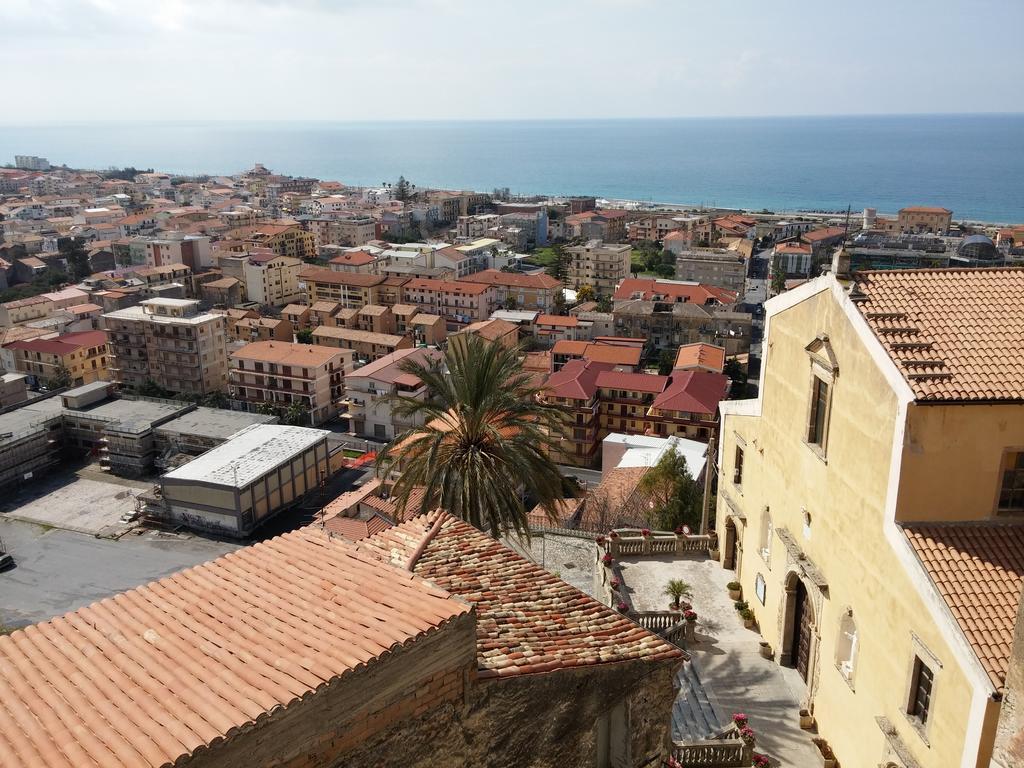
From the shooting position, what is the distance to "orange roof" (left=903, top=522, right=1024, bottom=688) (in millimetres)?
10384

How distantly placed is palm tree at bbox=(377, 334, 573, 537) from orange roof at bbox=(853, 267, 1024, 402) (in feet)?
25.8

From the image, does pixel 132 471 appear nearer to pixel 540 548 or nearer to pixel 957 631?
pixel 540 548

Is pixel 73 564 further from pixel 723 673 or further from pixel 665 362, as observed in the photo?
pixel 665 362

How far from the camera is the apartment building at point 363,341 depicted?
77812 mm

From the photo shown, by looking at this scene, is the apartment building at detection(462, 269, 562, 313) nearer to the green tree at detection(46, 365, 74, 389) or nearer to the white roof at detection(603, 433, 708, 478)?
the green tree at detection(46, 365, 74, 389)

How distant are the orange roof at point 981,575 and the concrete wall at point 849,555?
0.79 ft

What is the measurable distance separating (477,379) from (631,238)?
136m

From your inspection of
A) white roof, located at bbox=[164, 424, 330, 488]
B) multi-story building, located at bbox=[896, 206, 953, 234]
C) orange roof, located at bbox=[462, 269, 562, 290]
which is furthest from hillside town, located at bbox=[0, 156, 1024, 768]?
multi-story building, located at bbox=[896, 206, 953, 234]

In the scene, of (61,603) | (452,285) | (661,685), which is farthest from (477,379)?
(452,285)

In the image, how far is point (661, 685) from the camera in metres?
9.66

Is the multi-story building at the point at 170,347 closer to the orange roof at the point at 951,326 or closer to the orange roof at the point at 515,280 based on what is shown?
the orange roof at the point at 515,280

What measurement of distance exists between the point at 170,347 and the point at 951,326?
235ft

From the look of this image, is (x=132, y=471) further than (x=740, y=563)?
Yes

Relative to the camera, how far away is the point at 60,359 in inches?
A: 2921
